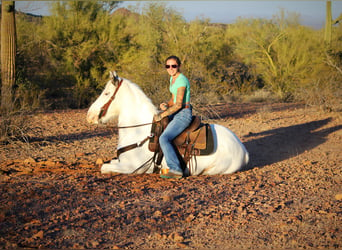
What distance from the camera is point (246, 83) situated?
21078 mm

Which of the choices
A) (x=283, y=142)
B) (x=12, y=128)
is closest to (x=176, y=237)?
(x=12, y=128)

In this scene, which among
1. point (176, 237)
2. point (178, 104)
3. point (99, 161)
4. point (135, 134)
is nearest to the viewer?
point (176, 237)

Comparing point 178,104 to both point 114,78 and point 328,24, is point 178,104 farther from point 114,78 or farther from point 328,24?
point 328,24

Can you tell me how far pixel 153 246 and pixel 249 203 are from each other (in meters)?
1.88

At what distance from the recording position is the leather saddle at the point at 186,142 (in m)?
5.96

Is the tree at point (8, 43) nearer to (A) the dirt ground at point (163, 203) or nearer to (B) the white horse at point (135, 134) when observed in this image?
(A) the dirt ground at point (163, 203)

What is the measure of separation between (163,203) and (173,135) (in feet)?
4.57

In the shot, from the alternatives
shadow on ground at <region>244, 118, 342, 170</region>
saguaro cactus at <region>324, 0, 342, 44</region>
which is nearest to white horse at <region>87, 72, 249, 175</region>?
shadow on ground at <region>244, 118, 342, 170</region>

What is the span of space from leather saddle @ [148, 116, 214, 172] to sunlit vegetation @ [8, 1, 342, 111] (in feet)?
18.6

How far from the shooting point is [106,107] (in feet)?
20.0

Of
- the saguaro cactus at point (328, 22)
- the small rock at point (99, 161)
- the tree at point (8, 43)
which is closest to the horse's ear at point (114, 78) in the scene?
the small rock at point (99, 161)

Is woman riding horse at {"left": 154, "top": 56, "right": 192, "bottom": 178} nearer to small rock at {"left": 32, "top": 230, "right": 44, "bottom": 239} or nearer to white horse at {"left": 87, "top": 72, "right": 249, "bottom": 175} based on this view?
white horse at {"left": 87, "top": 72, "right": 249, "bottom": 175}

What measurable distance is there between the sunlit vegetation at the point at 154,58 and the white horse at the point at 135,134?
551 centimetres

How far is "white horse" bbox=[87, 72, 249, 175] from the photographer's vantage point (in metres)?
6.03
